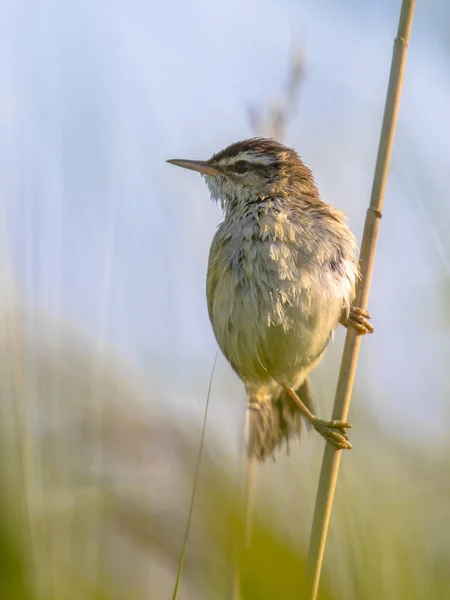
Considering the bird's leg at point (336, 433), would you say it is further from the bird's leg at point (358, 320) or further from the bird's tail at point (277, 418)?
the bird's tail at point (277, 418)

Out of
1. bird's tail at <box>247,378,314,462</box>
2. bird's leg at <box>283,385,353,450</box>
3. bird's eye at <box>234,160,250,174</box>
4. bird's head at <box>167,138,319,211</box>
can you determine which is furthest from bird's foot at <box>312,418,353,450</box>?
bird's eye at <box>234,160,250,174</box>

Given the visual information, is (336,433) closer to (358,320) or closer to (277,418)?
(358,320)

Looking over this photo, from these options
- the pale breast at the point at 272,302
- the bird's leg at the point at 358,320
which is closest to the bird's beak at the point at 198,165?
the pale breast at the point at 272,302

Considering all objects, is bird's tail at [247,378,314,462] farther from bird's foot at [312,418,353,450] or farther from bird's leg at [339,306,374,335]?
bird's foot at [312,418,353,450]

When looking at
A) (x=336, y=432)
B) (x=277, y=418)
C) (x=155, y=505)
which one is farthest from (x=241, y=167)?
(x=155, y=505)

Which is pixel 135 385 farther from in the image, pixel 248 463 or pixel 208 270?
pixel 208 270

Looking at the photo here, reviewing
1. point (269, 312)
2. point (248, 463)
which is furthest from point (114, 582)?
Answer: point (269, 312)

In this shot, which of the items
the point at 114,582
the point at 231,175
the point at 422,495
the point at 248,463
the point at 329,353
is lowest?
the point at 248,463
